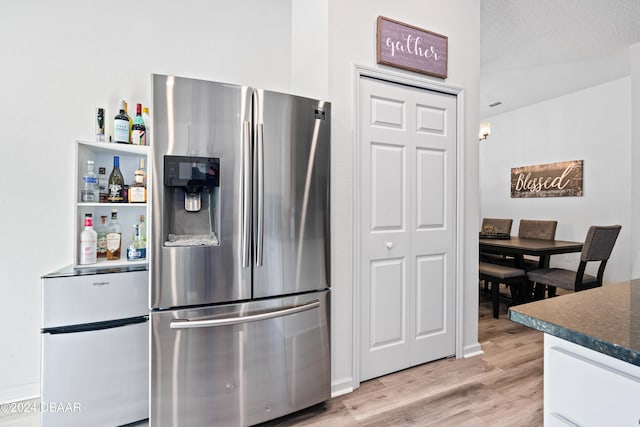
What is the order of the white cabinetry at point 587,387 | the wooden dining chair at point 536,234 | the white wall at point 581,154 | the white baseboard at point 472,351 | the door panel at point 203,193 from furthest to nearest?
the white wall at point 581,154 < the wooden dining chair at point 536,234 < the white baseboard at point 472,351 < the door panel at point 203,193 < the white cabinetry at point 587,387

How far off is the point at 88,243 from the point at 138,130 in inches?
30.7

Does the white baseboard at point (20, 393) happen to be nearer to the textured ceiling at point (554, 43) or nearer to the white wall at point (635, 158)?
the textured ceiling at point (554, 43)

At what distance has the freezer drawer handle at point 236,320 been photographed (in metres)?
1.45

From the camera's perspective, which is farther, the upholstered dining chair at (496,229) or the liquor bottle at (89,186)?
the upholstered dining chair at (496,229)

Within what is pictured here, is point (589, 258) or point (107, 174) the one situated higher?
point (107, 174)

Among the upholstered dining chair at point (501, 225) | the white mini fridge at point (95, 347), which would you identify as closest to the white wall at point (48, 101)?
the white mini fridge at point (95, 347)

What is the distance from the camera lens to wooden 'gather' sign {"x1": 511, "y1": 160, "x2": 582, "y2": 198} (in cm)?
458

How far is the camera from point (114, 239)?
193 cm

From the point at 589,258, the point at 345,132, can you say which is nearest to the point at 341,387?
the point at 345,132

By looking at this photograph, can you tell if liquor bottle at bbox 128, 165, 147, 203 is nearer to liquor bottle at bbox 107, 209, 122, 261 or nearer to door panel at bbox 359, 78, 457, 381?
liquor bottle at bbox 107, 209, 122, 261

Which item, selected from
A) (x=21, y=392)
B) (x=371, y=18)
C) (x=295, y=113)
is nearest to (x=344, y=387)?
(x=295, y=113)

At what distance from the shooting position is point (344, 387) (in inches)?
77.5

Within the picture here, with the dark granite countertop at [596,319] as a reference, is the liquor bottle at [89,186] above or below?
above

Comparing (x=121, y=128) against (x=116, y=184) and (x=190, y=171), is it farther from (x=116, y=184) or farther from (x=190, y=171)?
(x=190, y=171)
